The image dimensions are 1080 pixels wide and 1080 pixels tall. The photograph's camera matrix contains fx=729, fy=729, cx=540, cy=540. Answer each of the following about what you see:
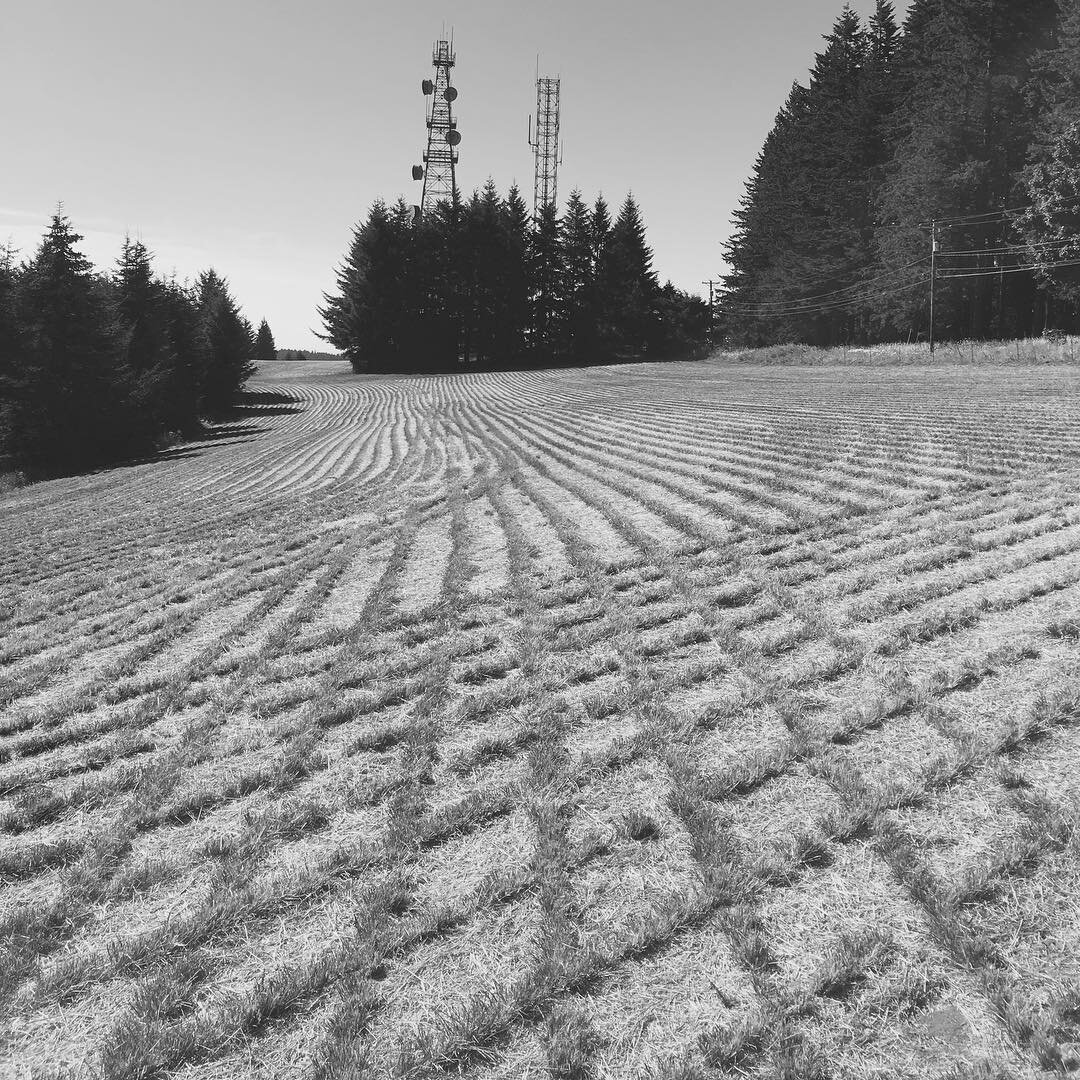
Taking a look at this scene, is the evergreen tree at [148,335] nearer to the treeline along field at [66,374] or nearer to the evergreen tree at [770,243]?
the treeline along field at [66,374]

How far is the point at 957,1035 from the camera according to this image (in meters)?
2.22

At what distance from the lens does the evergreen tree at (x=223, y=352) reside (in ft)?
140

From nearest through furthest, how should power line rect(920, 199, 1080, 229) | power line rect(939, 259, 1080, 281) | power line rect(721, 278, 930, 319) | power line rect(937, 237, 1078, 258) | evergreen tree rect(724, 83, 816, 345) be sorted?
power line rect(937, 237, 1078, 258) < power line rect(939, 259, 1080, 281) < power line rect(920, 199, 1080, 229) < power line rect(721, 278, 930, 319) < evergreen tree rect(724, 83, 816, 345)

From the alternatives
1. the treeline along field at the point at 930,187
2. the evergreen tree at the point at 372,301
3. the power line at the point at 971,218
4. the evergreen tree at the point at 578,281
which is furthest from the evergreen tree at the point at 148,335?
the power line at the point at 971,218

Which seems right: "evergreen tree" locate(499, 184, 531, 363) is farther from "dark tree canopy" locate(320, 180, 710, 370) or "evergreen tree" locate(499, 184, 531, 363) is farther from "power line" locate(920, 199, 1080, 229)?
"power line" locate(920, 199, 1080, 229)

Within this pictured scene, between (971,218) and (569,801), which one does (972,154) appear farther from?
(569,801)

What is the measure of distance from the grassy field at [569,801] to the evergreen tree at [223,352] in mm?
37628

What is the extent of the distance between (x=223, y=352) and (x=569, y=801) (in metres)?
46.0

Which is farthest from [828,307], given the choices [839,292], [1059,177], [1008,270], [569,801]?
[569,801]

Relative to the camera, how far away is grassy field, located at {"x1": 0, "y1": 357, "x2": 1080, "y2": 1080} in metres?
2.35

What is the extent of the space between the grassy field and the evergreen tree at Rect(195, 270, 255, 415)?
37628 millimetres

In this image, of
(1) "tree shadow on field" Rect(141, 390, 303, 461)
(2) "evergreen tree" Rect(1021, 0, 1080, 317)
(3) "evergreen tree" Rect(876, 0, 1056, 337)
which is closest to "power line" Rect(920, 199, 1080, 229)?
(3) "evergreen tree" Rect(876, 0, 1056, 337)

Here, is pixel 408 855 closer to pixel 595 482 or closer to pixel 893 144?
pixel 595 482

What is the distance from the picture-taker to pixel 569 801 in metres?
3.51
